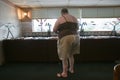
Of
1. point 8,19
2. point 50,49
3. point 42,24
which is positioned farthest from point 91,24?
point 8,19

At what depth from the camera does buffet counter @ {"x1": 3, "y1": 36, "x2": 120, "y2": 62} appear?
4617 mm

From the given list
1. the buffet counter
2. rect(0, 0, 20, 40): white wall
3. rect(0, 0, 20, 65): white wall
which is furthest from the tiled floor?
rect(0, 0, 20, 40): white wall

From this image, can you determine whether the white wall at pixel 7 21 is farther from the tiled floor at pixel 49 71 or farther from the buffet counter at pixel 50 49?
the tiled floor at pixel 49 71

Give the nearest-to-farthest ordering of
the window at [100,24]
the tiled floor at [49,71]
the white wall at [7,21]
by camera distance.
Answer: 1. the tiled floor at [49,71]
2. the white wall at [7,21]
3. the window at [100,24]

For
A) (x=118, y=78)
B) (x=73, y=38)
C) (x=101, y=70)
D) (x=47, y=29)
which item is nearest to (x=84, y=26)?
(x=47, y=29)

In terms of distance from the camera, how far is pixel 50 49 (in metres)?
4.63

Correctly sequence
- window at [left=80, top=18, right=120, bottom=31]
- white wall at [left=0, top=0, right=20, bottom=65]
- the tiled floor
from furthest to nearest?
window at [left=80, top=18, right=120, bottom=31] → white wall at [left=0, top=0, right=20, bottom=65] → the tiled floor

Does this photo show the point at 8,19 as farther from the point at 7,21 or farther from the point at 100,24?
the point at 100,24

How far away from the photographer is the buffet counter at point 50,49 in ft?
15.1

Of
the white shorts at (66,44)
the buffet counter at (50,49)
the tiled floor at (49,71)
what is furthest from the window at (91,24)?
the white shorts at (66,44)

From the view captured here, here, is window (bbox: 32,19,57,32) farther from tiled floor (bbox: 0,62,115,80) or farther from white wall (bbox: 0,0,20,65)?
tiled floor (bbox: 0,62,115,80)

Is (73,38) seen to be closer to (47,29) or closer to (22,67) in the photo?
(22,67)

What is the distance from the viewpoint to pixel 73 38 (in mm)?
3346

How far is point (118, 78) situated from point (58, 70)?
3119 millimetres
